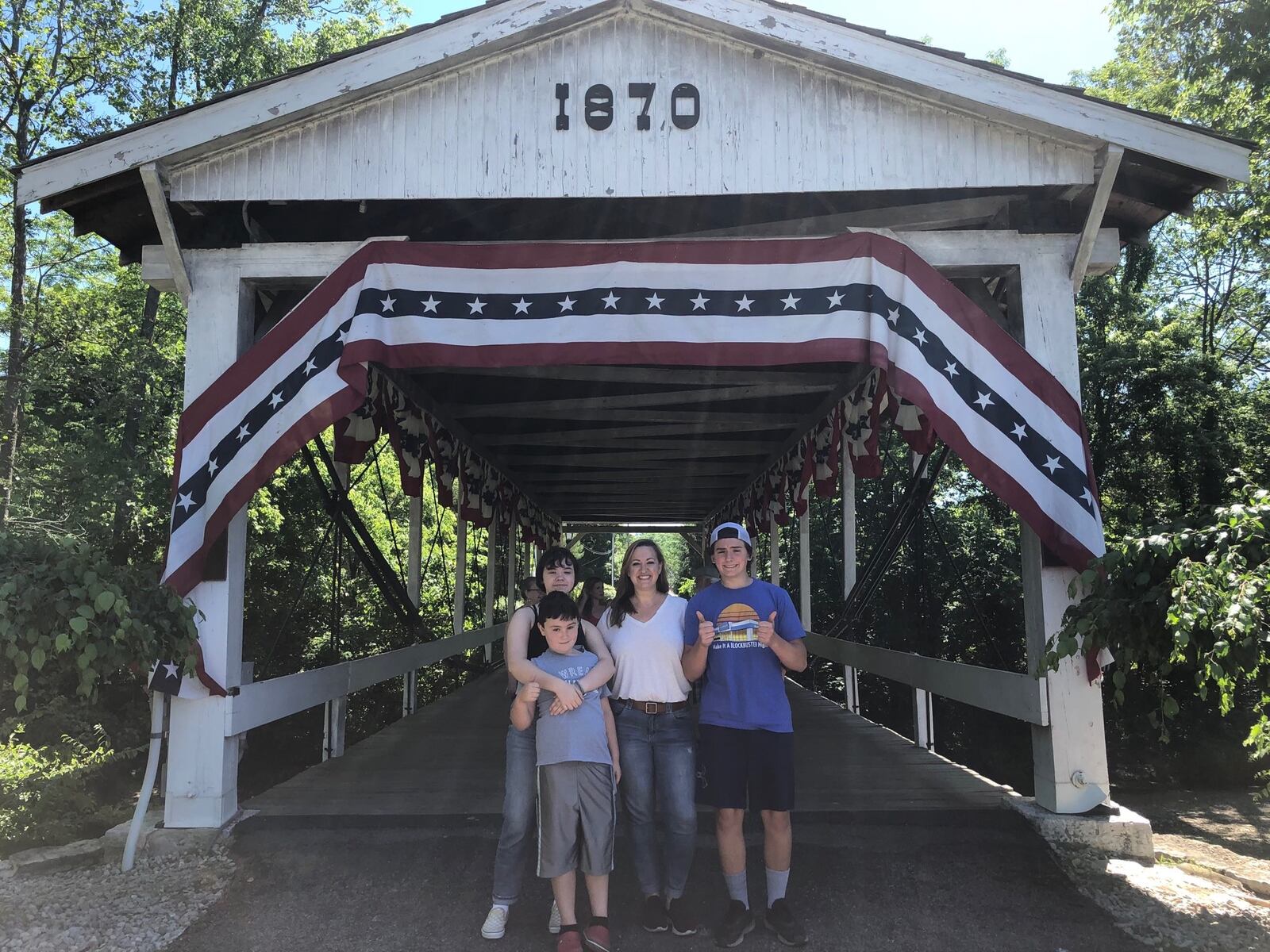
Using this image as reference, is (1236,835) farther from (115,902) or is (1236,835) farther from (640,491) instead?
(115,902)

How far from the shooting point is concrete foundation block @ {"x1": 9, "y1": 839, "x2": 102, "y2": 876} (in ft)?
14.5

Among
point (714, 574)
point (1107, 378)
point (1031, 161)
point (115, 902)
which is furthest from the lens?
point (1107, 378)

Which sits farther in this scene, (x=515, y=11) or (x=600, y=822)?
(x=515, y=11)

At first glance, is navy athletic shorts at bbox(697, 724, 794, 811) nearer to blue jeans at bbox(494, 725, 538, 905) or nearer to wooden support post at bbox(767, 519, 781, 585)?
blue jeans at bbox(494, 725, 538, 905)

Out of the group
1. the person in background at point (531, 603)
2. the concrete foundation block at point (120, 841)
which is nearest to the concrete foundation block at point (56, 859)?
the concrete foundation block at point (120, 841)

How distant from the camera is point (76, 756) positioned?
13961 millimetres

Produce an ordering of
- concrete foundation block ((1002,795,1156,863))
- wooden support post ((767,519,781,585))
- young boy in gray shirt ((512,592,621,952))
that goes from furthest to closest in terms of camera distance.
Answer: wooden support post ((767,519,781,585)) → concrete foundation block ((1002,795,1156,863)) → young boy in gray shirt ((512,592,621,952))

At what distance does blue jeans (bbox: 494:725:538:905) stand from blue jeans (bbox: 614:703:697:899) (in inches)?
14.3

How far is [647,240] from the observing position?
5.07 m

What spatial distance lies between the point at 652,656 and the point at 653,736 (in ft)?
1.04

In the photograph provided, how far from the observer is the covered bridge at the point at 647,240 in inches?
183

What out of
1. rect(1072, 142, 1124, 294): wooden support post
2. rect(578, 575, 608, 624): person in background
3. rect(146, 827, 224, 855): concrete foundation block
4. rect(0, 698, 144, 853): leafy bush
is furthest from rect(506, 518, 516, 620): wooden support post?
rect(1072, 142, 1124, 294): wooden support post

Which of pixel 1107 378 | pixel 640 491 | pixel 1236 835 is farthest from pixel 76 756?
pixel 1107 378

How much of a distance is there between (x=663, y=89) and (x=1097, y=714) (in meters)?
3.89
